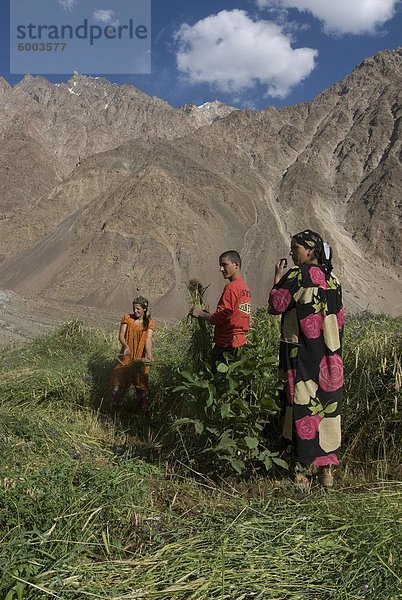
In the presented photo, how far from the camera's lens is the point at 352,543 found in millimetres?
1781

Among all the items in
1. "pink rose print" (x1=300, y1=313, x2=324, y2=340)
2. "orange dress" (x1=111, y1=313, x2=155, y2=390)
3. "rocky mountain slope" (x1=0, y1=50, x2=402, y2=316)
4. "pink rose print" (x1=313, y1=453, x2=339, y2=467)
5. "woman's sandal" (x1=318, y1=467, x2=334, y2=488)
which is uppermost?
"rocky mountain slope" (x1=0, y1=50, x2=402, y2=316)

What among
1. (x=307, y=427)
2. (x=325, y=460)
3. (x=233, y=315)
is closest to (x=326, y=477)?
(x=325, y=460)

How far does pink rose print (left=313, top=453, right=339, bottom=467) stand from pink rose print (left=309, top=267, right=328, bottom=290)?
88cm

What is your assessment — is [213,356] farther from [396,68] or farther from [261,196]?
[396,68]

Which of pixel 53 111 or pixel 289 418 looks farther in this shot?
pixel 53 111

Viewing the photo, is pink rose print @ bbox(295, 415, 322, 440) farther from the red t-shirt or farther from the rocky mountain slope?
the rocky mountain slope

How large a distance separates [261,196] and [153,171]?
362 inches

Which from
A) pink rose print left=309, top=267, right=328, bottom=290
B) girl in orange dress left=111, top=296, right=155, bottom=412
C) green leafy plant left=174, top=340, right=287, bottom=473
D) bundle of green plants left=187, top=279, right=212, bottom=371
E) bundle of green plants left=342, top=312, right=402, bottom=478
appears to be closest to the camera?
green leafy plant left=174, top=340, right=287, bottom=473

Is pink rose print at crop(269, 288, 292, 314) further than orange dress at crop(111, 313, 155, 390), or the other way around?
orange dress at crop(111, 313, 155, 390)

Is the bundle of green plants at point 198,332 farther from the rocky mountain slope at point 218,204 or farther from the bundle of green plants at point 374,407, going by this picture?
the rocky mountain slope at point 218,204

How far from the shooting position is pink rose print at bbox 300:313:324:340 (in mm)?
2592

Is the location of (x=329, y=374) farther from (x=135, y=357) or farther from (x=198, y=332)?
(x=135, y=357)

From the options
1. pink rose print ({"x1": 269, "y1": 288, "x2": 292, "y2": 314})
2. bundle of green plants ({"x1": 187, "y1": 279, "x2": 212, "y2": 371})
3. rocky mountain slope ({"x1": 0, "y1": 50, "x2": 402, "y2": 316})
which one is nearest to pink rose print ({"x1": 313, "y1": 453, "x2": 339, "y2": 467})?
pink rose print ({"x1": 269, "y1": 288, "x2": 292, "y2": 314})

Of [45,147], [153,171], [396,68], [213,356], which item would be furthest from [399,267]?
[45,147]
